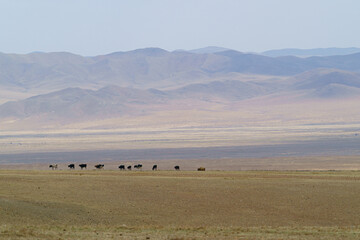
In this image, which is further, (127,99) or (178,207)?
(127,99)

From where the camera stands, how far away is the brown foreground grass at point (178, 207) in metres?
16.5

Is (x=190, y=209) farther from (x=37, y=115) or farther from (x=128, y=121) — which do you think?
(x=37, y=115)

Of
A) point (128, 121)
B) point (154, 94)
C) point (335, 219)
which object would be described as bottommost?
point (335, 219)

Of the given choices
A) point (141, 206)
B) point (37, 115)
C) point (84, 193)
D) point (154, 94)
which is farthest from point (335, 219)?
point (154, 94)

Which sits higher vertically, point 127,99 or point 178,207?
point 127,99

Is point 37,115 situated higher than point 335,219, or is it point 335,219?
point 37,115

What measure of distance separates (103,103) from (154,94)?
27.9 metres

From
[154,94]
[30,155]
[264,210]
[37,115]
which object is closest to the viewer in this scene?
[264,210]

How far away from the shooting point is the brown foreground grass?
16.5 m

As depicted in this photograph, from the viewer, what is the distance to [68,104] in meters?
156

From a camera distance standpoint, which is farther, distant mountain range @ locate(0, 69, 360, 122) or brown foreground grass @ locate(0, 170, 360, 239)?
distant mountain range @ locate(0, 69, 360, 122)

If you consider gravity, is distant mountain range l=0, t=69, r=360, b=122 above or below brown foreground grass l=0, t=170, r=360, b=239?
above

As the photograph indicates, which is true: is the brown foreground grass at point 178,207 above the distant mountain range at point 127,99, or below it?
below

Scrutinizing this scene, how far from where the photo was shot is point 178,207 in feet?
72.5
